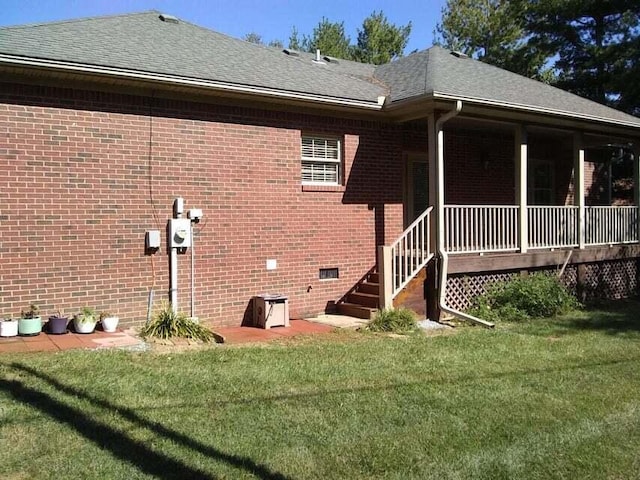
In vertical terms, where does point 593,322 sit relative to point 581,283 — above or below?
below

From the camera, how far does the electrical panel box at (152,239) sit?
28.4 ft

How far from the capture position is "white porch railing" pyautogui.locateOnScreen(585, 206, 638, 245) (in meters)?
13.2

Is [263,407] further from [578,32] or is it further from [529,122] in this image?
[578,32]

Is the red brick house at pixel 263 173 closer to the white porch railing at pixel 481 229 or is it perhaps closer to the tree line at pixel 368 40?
the white porch railing at pixel 481 229

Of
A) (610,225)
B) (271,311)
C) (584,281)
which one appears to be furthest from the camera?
(610,225)

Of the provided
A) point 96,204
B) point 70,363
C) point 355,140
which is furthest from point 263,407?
point 355,140

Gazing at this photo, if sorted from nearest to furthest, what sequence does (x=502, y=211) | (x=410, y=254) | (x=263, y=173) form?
(x=263, y=173) → (x=410, y=254) → (x=502, y=211)

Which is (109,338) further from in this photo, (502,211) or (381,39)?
(381,39)

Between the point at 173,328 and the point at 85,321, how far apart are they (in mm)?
1121

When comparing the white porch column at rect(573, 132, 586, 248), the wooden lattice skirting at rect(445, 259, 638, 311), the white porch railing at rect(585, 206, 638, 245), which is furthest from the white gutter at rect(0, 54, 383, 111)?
the white porch railing at rect(585, 206, 638, 245)

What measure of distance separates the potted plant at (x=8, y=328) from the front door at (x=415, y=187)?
23.4 feet

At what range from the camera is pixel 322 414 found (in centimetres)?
516

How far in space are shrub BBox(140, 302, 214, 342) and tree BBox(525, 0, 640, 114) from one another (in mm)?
17122

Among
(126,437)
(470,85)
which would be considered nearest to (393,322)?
(470,85)
